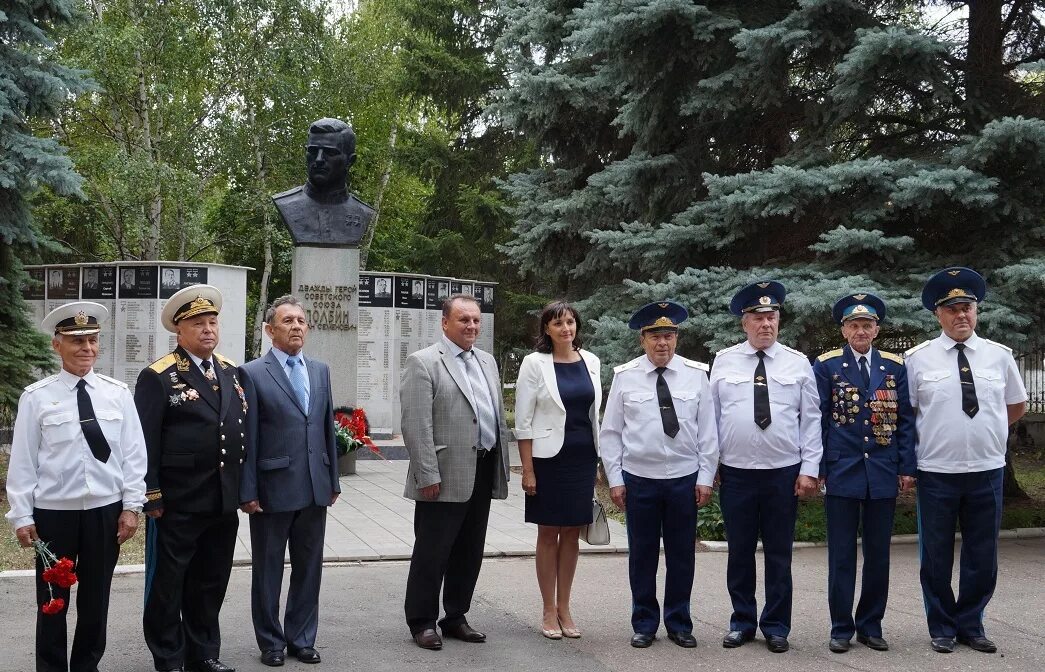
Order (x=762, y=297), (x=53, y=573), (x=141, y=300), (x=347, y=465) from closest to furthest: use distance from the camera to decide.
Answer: (x=53, y=573), (x=762, y=297), (x=347, y=465), (x=141, y=300)

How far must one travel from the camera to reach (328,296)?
13086 millimetres

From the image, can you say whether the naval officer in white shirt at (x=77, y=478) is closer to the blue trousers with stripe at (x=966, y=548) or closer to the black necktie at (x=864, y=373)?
the black necktie at (x=864, y=373)

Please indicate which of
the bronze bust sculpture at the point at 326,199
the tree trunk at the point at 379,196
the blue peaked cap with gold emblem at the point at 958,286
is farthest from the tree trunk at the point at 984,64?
the tree trunk at the point at 379,196

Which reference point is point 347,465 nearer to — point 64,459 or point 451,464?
point 451,464

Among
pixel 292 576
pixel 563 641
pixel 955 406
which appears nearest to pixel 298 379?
pixel 292 576

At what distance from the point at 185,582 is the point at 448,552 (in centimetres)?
142

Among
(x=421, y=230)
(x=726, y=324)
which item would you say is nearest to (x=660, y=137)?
(x=726, y=324)

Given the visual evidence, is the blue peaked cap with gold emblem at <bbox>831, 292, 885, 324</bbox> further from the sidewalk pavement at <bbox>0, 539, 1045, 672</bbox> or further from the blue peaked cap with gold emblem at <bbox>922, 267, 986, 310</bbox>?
the sidewalk pavement at <bbox>0, 539, 1045, 672</bbox>

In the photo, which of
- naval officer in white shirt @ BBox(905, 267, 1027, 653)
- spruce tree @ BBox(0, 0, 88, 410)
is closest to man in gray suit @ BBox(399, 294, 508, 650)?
naval officer in white shirt @ BBox(905, 267, 1027, 653)

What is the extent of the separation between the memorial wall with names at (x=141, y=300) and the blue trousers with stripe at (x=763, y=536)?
11.6 m

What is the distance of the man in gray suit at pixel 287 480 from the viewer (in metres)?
5.56

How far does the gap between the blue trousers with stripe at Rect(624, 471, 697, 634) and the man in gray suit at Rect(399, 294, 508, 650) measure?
797 millimetres

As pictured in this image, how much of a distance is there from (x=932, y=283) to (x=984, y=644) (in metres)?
2.05

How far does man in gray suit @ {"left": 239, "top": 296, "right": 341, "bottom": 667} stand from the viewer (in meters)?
5.56
